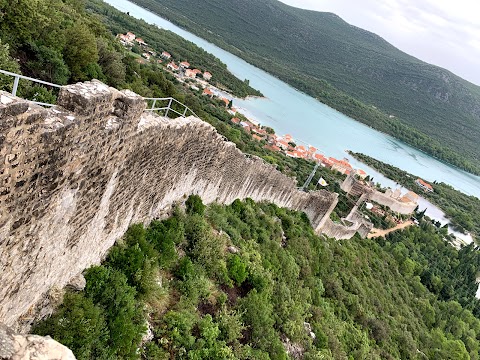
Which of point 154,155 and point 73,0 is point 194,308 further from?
point 73,0

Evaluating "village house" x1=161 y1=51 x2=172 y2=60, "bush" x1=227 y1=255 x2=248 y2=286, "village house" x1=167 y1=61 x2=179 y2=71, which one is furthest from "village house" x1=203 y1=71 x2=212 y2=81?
"bush" x1=227 y1=255 x2=248 y2=286

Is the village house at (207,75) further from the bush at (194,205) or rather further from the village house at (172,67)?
the bush at (194,205)

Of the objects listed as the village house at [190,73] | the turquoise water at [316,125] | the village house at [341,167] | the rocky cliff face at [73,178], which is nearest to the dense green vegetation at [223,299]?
the rocky cliff face at [73,178]

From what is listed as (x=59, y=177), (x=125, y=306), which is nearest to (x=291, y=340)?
(x=125, y=306)

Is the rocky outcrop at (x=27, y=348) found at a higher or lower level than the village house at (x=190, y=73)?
higher

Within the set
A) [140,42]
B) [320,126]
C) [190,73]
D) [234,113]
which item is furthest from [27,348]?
[320,126]

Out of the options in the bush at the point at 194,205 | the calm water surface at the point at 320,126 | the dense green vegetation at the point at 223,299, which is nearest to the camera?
the dense green vegetation at the point at 223,299
